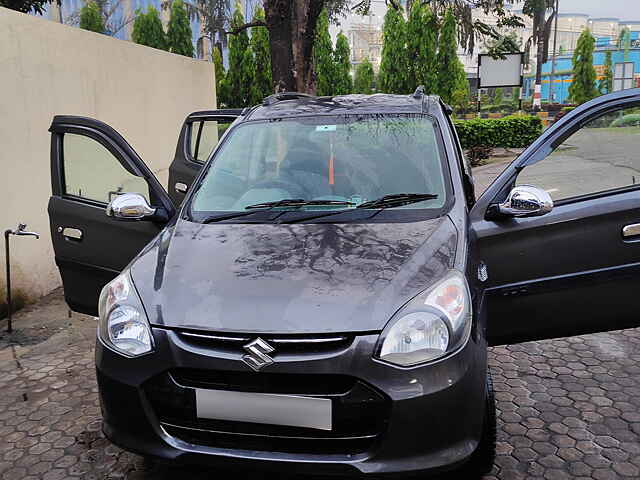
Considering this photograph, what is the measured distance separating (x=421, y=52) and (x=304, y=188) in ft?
67.5

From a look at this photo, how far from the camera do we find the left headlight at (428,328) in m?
2.28

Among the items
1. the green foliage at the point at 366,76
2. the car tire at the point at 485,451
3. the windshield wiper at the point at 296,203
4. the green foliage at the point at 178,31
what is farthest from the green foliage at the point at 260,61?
the car tire at the point at 485,451

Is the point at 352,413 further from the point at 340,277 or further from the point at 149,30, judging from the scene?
the point at 149,30

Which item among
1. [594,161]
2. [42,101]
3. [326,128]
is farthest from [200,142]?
[594,161]

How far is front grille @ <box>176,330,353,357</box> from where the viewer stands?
89.4 inches

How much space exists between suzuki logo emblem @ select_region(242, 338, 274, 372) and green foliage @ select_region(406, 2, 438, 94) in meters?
21.1

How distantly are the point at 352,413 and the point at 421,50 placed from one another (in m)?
21.9

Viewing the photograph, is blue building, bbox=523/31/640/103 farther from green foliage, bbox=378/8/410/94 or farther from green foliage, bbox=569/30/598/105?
green foliage, bbox=378/8/410/94

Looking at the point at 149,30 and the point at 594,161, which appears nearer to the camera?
the point at 594,161

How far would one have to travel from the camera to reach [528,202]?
3.02m

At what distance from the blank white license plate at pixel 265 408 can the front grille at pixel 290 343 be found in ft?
0.52

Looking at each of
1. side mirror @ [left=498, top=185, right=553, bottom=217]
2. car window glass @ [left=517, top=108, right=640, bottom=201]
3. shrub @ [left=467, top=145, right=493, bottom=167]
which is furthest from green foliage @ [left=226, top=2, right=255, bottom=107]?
side mirror @ [left=498, top=185, right=553, bottom=217]

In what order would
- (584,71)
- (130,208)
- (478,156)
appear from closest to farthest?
(130,208) → (478,156) → (584,71)

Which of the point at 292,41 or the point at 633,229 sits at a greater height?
the point at 292,41
